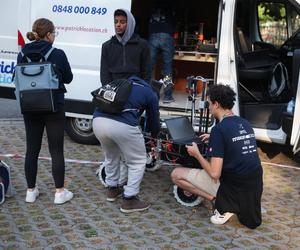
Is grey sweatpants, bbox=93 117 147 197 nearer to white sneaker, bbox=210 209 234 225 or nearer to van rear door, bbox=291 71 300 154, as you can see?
white sneaker, bbox=210 209 234 225

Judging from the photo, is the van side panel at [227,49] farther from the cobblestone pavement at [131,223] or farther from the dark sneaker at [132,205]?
the dark sneaker at [132,205]

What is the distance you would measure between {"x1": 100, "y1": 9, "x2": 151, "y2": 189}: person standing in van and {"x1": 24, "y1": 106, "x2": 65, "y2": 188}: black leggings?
19.0 inches

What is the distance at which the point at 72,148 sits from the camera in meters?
6.09

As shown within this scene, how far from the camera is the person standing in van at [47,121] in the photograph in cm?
404

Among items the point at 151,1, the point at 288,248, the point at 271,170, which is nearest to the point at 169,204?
the point at 288,248

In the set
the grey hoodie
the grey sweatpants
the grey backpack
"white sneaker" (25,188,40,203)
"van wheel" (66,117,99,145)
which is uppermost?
the grey hoodie

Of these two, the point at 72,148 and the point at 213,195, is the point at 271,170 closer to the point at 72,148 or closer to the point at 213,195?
the point at 213,195

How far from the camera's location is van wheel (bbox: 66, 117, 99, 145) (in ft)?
20.1

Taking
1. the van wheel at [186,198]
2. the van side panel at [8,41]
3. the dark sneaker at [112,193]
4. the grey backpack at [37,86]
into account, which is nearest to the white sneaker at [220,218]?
the van wheel at [186,198]

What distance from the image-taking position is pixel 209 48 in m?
6.05

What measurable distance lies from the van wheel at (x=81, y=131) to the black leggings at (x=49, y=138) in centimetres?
180

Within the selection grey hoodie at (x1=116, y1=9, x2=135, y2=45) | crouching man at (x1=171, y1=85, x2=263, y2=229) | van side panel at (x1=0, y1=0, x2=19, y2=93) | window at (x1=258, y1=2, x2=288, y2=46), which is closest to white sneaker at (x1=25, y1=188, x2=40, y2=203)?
crouching man at (x1=171, y1=85, x2=263, y2=229)

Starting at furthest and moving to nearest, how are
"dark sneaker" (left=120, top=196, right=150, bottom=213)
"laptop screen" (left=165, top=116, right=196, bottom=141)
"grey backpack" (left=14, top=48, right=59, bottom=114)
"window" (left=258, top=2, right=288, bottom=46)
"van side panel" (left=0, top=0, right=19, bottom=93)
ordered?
"window" (left=258, top=2, right=288, bottom=46) → "van side panel" (left=0, top=0, right=19, bottom=93) → "laptop screen" (left=165, top=116, right=196, bottom=141) → "dark sneaker" (left=120, top=196, right=150, bottom=213) → "grey backpack" (left=14, top=48, right=59, bottom=114)

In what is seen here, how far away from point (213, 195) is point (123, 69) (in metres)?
1.44
